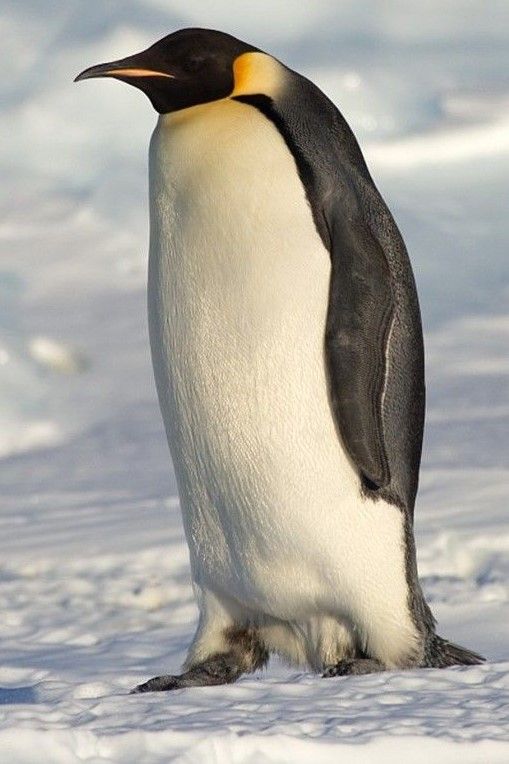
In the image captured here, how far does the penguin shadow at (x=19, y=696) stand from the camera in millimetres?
2363

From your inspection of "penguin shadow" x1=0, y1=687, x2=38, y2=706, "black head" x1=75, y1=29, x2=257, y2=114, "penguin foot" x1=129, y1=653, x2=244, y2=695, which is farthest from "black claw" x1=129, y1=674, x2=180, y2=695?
"black head" x1=75, y1=29, x2=257, y2=114

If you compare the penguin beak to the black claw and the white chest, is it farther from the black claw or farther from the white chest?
the black claw

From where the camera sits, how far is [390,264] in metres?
2.56

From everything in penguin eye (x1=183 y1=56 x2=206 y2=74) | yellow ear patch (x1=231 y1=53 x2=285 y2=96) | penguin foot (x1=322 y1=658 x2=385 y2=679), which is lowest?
penguin foot (x1=322 y1=658 x2=385 y2=679)

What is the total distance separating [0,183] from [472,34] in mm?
2908

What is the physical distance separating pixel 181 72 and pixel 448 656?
3.37ft

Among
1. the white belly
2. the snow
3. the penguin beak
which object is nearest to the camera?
the snow

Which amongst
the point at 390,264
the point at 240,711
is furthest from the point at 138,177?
the point at 240,711

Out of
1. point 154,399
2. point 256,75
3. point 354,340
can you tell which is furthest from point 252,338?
point 154,399

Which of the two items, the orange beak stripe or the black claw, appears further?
the orange beak stripe

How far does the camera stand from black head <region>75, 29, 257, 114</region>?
102 inches

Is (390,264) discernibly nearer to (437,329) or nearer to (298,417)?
(298,417)

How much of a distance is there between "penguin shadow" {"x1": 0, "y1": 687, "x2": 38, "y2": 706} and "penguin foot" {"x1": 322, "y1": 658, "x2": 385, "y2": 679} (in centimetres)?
44

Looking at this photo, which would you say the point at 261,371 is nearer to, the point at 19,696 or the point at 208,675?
the point at 208,675
